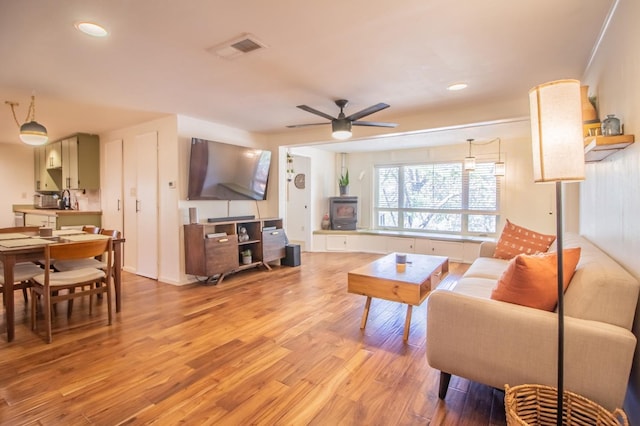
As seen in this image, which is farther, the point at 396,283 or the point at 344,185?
the point at 344,185

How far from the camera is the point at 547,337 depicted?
1.48m

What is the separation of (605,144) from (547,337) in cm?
103

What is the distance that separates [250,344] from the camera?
2494 millimetres

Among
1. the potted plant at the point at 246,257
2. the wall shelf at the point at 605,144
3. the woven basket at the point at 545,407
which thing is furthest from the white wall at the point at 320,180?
the woven basket at the point at 545,407

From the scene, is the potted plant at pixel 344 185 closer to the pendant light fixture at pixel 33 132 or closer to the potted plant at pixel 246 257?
the potted plant at pixel 246 257

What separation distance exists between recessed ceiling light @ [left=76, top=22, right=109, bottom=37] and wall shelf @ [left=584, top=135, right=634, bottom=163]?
9.81 feet

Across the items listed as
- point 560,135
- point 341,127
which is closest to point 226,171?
point 341,127

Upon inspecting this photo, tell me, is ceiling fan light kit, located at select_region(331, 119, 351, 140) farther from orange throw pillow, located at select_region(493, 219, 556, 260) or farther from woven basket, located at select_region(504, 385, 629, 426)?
woven basket, located at select_region(504, 385, 629, 426)

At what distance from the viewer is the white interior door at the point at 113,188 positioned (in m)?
5.09

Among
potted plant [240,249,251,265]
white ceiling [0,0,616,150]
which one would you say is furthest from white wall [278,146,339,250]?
white ceiling [0,0,616,150]

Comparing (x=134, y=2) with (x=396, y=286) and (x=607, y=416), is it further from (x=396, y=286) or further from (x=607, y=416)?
(x=607, y=416)

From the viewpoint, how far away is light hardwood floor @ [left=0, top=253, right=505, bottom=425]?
1.70m

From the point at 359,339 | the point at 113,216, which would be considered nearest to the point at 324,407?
the point at 359,339

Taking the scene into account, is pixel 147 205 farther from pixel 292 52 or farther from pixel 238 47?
pixel 292 52
